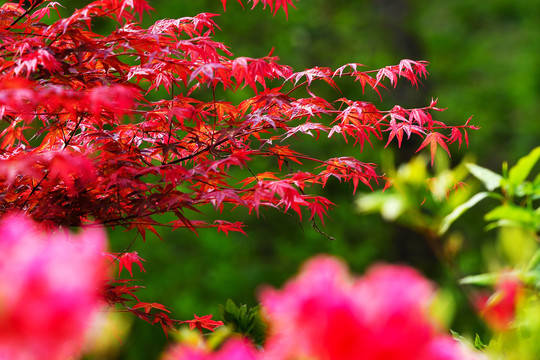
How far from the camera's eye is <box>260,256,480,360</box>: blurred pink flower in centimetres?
66

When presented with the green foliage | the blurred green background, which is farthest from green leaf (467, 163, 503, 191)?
the blurred green background

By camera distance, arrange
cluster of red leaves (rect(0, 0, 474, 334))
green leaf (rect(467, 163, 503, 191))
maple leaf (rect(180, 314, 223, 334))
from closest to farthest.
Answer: green leaf (rect(467, 163, 503, 191))
cluster of red leaves (rect(0, 0, 474, 334))
maple leaf (rect(180, 314, 223, 334))

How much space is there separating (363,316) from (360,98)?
4970mm

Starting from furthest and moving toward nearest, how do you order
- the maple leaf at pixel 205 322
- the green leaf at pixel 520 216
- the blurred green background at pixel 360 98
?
the blurred green background at pixel 360 98, the maple leaf at pixel 205 322, the green leaf at pixel 520 216

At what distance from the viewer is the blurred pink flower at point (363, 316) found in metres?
0.66

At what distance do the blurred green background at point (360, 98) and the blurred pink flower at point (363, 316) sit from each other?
107 inches

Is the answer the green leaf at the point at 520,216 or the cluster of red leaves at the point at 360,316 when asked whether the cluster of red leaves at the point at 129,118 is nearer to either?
the green leaf at the point at 520,216

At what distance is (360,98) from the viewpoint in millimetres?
5504

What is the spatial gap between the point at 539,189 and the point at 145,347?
3.91 metres

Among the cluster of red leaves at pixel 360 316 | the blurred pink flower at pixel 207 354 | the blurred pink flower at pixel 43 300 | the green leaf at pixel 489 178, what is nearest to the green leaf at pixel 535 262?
the green leaf at pixel 489 178

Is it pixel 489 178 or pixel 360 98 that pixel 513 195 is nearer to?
pixel 489 178

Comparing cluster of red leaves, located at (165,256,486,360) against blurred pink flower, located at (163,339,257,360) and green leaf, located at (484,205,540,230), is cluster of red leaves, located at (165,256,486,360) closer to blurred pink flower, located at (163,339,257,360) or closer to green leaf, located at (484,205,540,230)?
blurred pink flower, located at (163,339,257,360)

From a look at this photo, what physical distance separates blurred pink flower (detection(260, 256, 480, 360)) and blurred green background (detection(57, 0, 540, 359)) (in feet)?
8.92

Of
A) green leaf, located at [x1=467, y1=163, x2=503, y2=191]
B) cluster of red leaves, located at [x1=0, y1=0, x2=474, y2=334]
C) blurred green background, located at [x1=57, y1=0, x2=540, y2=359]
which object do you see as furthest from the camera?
blurred green background, located at [x1=57, y1=0, x2=540, y2=359]
